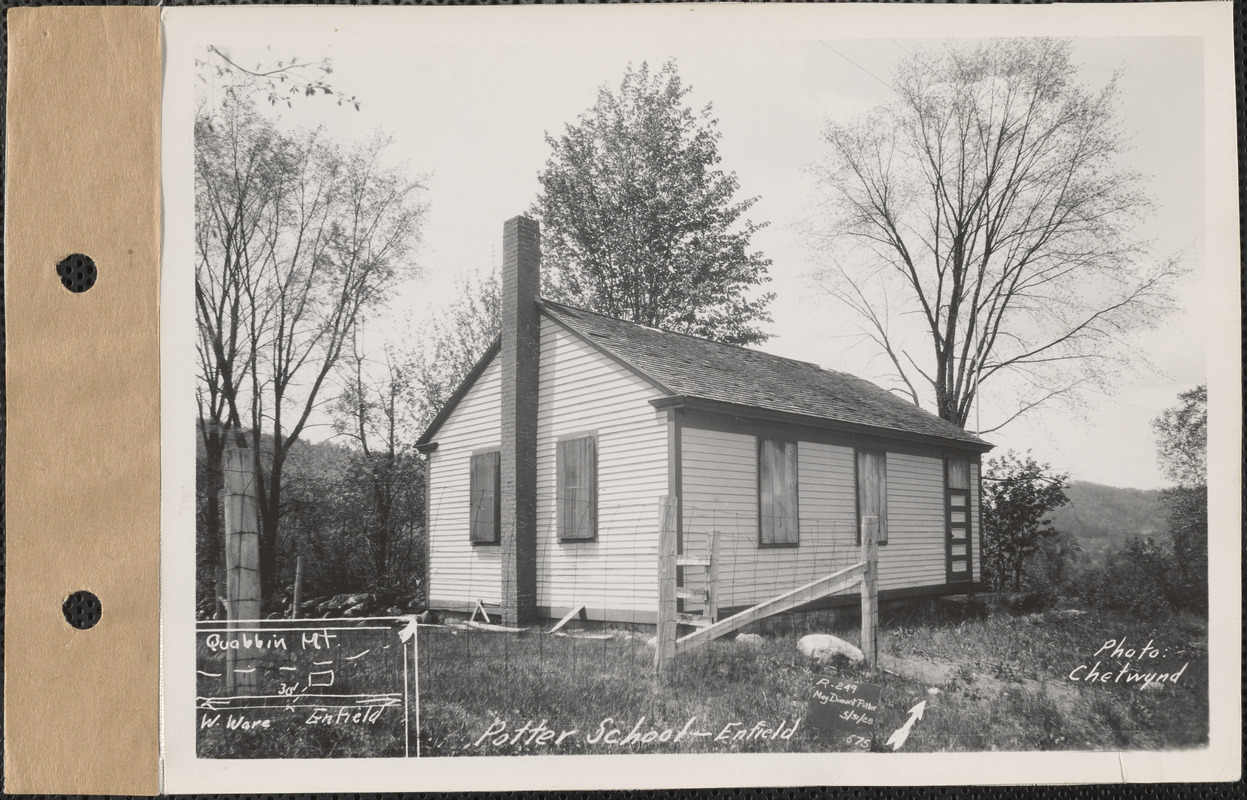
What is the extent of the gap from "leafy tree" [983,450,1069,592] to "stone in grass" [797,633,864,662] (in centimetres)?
150

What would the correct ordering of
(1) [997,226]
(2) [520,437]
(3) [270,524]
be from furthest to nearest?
(2) [520,437] < (1) [997,226] < (3) [270,524]

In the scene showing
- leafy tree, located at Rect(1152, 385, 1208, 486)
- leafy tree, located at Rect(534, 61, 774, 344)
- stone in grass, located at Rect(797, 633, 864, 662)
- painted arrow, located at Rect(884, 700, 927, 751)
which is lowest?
painted arrow, located at Rect(884, 700, 927, 751)

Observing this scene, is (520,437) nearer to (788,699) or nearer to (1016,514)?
(788,699)

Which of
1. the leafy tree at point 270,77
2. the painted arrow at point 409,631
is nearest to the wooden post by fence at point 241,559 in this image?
the painted arrow at point 409,631

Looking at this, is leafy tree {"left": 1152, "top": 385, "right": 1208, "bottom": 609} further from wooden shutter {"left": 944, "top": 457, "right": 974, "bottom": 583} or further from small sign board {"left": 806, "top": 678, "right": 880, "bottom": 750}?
wooden shutter {"left": 944, "top": 457, "right": 974, "bottom": 583}

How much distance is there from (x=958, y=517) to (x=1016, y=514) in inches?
76.6

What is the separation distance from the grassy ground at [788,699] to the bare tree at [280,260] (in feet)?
4.46

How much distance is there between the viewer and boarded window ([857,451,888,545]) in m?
7.50

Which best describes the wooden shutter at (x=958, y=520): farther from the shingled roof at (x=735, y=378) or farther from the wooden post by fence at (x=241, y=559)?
the wooden post by fence at (x=241, y=559)

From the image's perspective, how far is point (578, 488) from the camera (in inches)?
245

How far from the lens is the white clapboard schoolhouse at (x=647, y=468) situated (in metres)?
5.69
